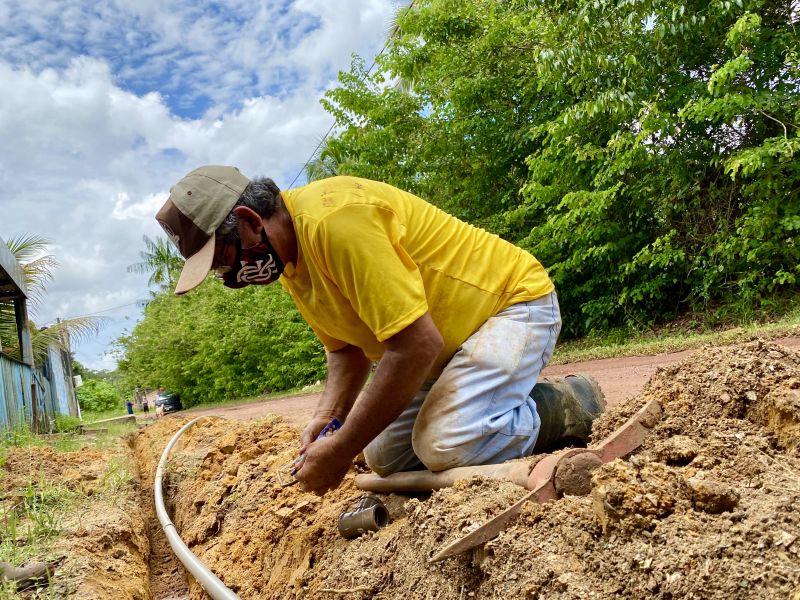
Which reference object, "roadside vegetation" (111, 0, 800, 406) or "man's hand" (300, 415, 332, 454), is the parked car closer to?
"roadside vegetation" (111, 0, 800, 406)

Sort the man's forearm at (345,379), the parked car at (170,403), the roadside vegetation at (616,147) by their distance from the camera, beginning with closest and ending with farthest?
1. the man's forearm at (345,379)
2. the roadside vegetation at (616,147)
3. the parked car at (170,403)

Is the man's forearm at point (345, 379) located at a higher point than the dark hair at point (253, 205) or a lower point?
lower

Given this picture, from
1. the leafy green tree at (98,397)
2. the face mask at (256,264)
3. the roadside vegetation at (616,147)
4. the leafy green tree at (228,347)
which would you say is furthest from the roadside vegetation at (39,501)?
the leafy green tree at (98,397)

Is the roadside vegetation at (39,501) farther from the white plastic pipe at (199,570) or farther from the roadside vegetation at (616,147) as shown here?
the roadside vegetation at (616,147)

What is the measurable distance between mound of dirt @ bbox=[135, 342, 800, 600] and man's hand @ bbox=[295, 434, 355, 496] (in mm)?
243

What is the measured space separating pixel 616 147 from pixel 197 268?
23.5 ft

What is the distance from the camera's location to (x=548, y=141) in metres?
9.89

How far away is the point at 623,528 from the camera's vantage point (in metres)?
1.48

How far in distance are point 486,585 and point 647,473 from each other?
49 centimetres

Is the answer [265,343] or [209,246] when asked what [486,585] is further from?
[265,343]

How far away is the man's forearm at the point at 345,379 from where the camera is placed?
3.00 metres

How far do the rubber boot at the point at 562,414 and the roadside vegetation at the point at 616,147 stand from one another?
3.80 metres

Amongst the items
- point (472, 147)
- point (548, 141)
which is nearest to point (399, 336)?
point (548, 141)

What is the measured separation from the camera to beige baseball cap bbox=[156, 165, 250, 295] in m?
2.38
